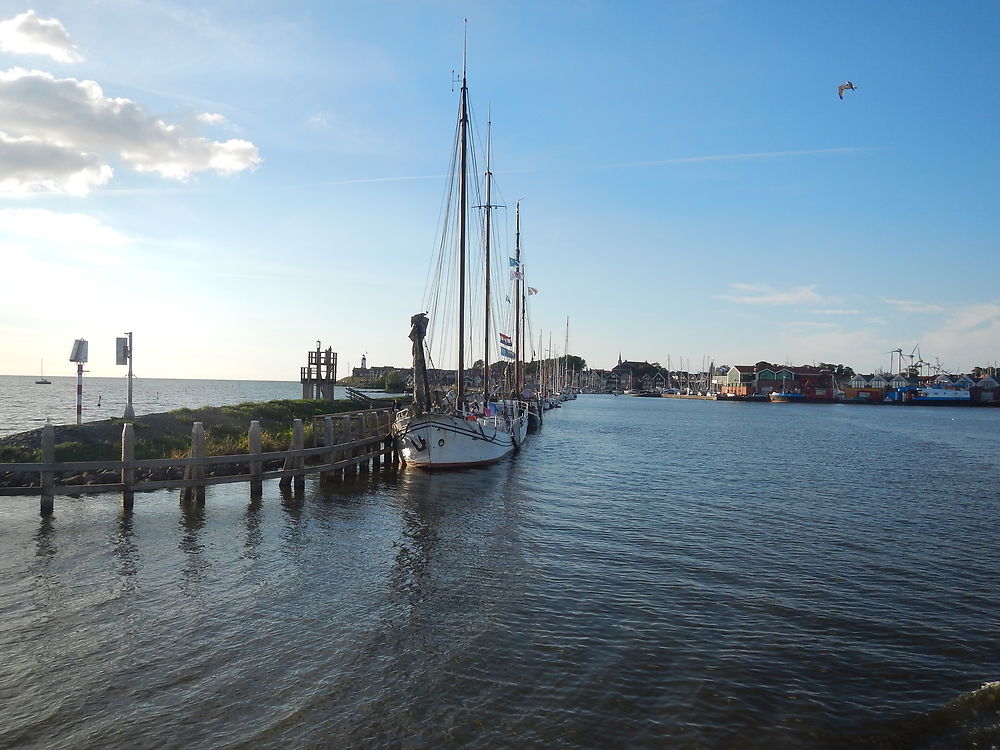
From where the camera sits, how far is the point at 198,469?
18297 millimetres

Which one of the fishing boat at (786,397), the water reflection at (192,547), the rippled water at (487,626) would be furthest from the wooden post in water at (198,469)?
the fishing boat at (786,397)

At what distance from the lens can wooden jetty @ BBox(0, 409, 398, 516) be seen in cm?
1652

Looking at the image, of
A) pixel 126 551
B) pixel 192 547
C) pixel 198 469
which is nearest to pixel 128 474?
pixel 198 469

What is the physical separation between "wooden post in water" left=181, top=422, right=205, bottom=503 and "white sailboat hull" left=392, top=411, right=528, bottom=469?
10.5 m

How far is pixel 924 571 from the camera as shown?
1476 cm

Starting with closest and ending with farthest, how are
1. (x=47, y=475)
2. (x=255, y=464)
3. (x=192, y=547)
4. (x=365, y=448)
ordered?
(x=192, y=547) < (x=47, y=475) < (x=255, y=464) < (x=365, y=448)

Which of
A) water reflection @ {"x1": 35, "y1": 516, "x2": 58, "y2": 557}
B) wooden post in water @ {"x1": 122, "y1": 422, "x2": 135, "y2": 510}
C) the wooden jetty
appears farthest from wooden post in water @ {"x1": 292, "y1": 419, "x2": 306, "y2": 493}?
water reflection @ {"x1": 35, "y1": 516, "x2": 58, "y2": 557}

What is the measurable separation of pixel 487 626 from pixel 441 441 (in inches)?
703

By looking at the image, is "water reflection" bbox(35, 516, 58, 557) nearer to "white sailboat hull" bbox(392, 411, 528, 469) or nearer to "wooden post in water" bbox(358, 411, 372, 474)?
"wooden post in water" bbox(358, 411, 372, 474)

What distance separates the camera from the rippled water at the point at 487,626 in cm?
758

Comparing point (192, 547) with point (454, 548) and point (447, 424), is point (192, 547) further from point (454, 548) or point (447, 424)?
point (447, 424)

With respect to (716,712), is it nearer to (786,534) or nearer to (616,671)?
(616,671)

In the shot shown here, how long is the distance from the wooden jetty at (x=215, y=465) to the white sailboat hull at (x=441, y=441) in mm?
1402

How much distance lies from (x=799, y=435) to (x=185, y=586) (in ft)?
207
